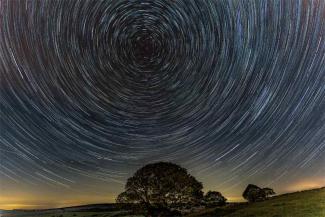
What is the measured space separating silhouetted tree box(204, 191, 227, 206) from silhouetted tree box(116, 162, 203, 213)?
0.47 ft

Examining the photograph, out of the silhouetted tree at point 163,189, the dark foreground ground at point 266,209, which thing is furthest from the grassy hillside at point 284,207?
the silhouetted tree at point 163,189

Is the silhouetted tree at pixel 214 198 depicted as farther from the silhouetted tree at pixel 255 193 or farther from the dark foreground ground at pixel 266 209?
the silhouetted tree at pixel 255 193

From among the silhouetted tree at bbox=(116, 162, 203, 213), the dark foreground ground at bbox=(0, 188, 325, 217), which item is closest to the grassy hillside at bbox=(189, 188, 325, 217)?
the dark foreground ground at bbox=(0, 188, 325, 217)

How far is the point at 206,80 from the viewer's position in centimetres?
754

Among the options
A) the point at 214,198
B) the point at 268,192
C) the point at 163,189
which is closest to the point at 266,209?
the point at 268,192

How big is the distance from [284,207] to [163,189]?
1.71 metres

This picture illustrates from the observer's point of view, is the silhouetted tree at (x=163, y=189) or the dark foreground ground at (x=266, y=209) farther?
the silhouetted tree at (x=163, y=189)

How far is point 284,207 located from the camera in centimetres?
718

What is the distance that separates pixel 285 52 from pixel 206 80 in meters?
1.20

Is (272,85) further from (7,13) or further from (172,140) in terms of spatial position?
(7,13)

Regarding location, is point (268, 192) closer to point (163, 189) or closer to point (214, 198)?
point (214, 198)

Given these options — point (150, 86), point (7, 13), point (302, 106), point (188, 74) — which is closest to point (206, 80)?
point (188, 74)

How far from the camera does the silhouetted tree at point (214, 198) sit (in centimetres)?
732

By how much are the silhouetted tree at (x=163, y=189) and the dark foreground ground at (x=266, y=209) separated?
0.75ft
